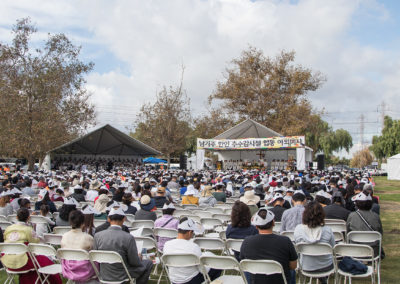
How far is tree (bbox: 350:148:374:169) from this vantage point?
6594 cm

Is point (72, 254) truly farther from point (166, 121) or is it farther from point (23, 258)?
point (166, 121)

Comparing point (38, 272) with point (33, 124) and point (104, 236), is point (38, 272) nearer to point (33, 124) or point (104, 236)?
point (104, 236)

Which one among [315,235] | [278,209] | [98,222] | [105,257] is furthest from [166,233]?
[278,209]

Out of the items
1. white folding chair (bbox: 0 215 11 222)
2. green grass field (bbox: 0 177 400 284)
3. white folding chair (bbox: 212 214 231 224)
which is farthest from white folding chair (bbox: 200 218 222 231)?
white folding chair (bbox: 0 215 11 222)

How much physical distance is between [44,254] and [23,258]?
364 millimetres

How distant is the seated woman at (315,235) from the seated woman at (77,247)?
7.58ft

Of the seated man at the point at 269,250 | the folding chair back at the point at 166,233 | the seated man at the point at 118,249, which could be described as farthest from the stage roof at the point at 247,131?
the seated man at the point at 269,250

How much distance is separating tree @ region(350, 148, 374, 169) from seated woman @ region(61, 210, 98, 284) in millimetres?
66671

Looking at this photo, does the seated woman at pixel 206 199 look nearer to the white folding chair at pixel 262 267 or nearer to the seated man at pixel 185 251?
the seated man at pixel 185 251

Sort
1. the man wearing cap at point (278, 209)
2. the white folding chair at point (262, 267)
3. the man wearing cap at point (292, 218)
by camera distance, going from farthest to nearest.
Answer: the man wearing cap at point (278, 209), the man wearing cap at point (292, 218), the white folding chair at point (262, 267)

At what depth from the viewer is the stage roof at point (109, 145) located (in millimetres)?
33969

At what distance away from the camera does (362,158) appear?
65.9 m

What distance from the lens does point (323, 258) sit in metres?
4.43

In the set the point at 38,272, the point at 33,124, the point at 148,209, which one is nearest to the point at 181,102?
the point at 33,124
